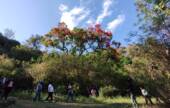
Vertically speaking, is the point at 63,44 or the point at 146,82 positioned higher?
the point at 63,44

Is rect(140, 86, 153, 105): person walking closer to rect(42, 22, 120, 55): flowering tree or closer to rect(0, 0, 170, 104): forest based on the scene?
rect(0, 0, 170, 104): forest

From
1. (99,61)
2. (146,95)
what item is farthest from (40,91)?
(99,61)

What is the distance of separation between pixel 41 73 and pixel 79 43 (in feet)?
53.2

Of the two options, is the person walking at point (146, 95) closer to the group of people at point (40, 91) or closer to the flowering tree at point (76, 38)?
the group of people at point (40, 91)

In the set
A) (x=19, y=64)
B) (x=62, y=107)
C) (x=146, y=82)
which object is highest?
(x=19, y=64)

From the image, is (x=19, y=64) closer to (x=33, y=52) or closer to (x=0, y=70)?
(x=0, y=70)

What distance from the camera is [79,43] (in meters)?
55.7

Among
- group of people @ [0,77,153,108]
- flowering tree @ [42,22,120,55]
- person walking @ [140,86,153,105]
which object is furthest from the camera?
flowering tree @ [42,22,120,55]

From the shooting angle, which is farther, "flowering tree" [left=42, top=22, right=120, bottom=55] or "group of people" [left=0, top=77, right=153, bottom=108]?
"flowering tree" [left=42, top=22, right=120, bottom=55]

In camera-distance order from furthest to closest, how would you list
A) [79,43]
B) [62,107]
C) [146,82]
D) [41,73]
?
[79,43] → [41,73] → [146,82] → [62,107]

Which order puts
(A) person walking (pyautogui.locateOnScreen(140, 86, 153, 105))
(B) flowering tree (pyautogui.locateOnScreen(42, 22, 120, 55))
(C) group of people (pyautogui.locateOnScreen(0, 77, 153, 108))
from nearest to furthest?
(C) group of people (pyautogui.locateOnScreen(0, 77, 153, 108)), (A) person walking (pyautogui.locateOnScreen(140, 86, 153, 105)), (B) flowering tree (pyautogui.locateOnScreen(42, 22, 120, 55))

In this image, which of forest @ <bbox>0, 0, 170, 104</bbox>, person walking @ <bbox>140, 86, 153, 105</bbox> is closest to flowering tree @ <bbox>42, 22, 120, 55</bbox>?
forest @ <bbox>0, 0, 170, 104</bbox>

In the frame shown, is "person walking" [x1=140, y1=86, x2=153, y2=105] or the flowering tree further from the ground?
the flowering tree

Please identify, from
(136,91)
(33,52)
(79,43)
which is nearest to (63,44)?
(79,43)
